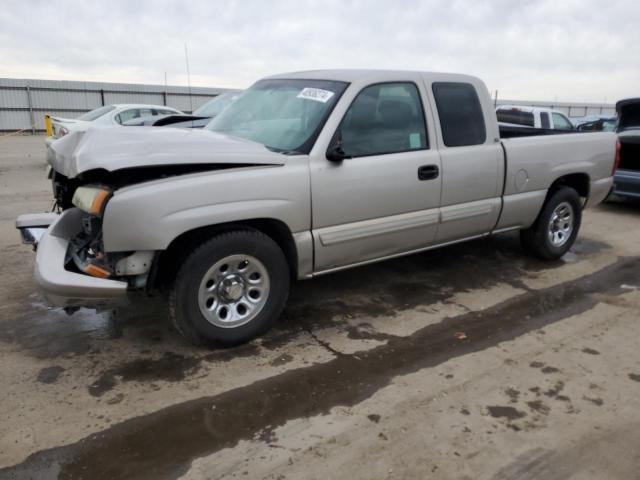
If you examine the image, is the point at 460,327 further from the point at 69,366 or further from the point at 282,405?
the point at 69,366

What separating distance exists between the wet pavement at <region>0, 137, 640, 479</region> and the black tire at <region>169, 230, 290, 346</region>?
0.15 m

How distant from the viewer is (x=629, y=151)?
8.63 meters

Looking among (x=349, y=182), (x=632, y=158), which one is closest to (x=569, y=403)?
(x=349, y=182)

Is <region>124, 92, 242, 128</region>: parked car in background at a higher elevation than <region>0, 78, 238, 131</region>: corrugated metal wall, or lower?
lower

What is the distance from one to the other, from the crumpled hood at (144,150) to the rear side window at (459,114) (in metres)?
1.67

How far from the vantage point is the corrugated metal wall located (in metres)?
25.1

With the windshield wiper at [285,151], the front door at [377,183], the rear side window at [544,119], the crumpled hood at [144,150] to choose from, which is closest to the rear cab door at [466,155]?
the front door at [377,183]

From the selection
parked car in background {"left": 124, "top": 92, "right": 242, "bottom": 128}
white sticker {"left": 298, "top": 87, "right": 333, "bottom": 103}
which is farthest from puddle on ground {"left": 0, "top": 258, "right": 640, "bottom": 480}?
parked car in background {"left": 124, "top": 92, "right": 242, "bottom": 128}

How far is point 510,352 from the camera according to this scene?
373 cm

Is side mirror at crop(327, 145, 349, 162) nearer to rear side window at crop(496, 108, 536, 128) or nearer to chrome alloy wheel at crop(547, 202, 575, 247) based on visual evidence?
chrome alloy wheel at crop(547, 202, 575, 247)

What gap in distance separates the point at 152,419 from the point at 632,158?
862 cm

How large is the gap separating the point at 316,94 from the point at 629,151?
6.84 meters

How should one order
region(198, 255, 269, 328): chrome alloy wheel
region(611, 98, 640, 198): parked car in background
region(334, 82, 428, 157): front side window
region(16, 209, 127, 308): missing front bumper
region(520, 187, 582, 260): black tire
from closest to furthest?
region(16, 209, 127, 308): missing front bumper, region(198, 255, 269, 328): chrome alloy wheel, region(334, 82, 428, 157): front side window, region(520, 187, 582, 260): black tire, region(611, 98, 640, 198): parked car in background

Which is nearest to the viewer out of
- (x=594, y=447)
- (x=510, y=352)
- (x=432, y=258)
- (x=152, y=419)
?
(x=594, y=447)
